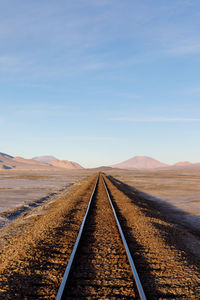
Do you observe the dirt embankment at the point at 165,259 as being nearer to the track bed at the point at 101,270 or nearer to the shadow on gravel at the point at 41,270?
the track bed at the point at 101,270

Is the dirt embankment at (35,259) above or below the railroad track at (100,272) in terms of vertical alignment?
below

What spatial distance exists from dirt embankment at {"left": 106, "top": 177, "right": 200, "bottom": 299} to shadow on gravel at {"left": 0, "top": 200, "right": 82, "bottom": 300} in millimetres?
1830

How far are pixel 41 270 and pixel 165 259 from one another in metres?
3.18

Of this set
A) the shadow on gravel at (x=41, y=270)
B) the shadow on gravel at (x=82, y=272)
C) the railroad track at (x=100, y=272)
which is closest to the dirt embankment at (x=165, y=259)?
the railroad track at (x=100, y=272)

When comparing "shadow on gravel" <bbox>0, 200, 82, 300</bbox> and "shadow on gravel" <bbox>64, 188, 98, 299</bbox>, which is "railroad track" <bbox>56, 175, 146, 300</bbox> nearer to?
"shadow on gravel" <bbox>64, 188, 98, 299</bbox>

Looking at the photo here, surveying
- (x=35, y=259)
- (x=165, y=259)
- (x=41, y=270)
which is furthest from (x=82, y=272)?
(x=165, y=259)

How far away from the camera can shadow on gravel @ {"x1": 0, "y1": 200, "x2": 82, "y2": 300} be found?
4852 mm

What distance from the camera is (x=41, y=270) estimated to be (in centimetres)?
589

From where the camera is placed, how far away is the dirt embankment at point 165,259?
16.7 feet

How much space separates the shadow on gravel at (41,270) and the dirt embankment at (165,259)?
1830 mm

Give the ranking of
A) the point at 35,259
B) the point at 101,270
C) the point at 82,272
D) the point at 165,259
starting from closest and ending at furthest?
1. the point at 82,272
2. the point at 101,270
3. the point at 35,259
4. the point at 165,259

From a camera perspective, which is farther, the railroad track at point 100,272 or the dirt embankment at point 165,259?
the dirt embankment at point 165,259

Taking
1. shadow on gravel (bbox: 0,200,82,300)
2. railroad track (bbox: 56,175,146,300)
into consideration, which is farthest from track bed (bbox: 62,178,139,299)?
shadow on gravel (bbox: 0,200,82,300)

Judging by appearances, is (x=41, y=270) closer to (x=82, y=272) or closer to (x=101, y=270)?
(x=82, y=272)
